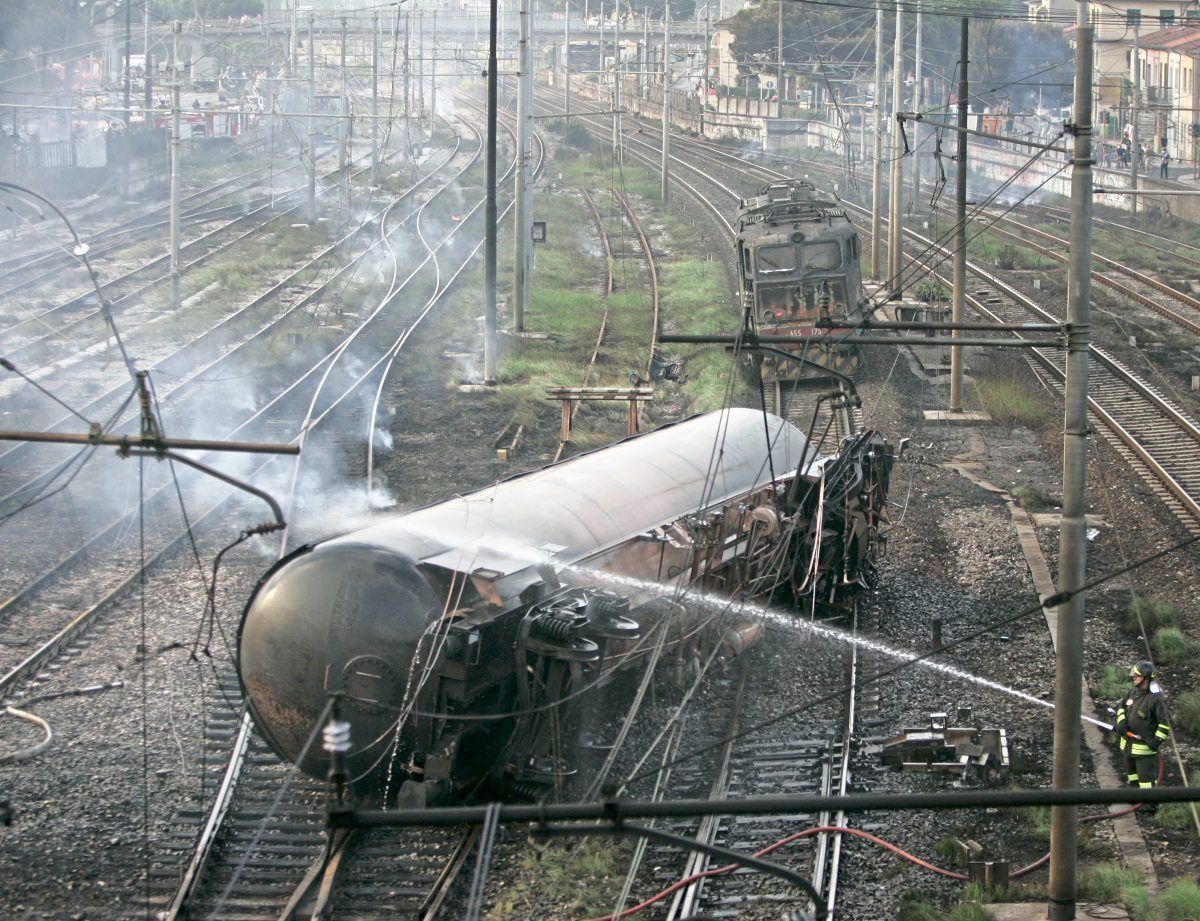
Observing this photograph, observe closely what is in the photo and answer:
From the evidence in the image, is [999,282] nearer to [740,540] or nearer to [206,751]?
[740,540]

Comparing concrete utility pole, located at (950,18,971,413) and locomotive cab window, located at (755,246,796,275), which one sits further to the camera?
locomotive cab window, located at (755,246,796,275)

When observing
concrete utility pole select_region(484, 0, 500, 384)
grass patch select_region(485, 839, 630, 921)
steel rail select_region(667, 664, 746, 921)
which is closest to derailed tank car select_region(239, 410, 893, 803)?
grass patch select_region(485, 839, 630, 921)

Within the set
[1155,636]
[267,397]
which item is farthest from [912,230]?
[1155,636]

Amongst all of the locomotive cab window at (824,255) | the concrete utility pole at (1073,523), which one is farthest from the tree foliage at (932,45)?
the concrete utility pole at (1073,523)

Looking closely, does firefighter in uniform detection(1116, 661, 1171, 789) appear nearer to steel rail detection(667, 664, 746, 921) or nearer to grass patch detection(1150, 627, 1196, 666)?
steel rail detection(667, 664, 746, 921)

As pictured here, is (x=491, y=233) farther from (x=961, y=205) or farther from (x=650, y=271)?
(x=650, y=271)

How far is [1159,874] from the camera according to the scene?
36.7 feet

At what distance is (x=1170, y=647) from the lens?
51.8 ft

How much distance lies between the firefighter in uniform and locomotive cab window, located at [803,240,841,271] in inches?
598

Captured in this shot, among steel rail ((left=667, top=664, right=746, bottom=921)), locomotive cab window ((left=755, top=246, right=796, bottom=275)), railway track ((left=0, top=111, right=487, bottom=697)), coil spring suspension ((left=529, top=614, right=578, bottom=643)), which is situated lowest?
steel rail ((left=667, top=664, right=746, bottom=921))

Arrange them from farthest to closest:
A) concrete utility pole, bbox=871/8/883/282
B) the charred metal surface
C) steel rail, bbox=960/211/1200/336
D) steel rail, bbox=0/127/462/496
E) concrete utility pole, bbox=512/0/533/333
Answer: concrete utility pole, bbox=871/8/883/282 < steel rail, bbox=960/211/1200/336 < concrete utility pole, bbox=512/0/533/333 < steel rail, bbox=0/127/462/496 < the charred metal surface

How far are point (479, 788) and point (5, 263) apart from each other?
28615 millimetres

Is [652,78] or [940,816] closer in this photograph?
[940,816]

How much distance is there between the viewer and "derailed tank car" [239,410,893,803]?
36.3ft
